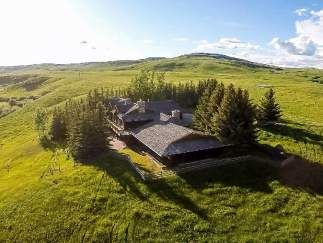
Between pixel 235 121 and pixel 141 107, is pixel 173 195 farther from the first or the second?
pixel 141 107

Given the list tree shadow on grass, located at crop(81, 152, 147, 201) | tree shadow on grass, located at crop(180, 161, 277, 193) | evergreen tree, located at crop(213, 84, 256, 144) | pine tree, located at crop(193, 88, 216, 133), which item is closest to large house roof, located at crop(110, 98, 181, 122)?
pine tree, located at crop(193, 88, 216, 133)

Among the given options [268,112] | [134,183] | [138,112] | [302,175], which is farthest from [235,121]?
[138,112]

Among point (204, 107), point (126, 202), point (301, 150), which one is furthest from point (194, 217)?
point (204, 107)

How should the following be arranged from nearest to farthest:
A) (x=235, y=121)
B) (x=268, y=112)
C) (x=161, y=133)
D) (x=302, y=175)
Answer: (x=302, y=175)
(x=235, y=121)
(x=161, y=133)
(x=268, y=112)

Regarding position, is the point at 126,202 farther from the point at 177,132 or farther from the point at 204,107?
the point at 204,107

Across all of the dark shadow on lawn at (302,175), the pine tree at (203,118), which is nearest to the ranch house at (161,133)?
the pine tree at (203,118)

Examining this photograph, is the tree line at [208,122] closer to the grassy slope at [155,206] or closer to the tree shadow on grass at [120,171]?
the tree shadow on grass at [120,171]

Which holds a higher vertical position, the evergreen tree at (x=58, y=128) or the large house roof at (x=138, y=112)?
the large house roof at (x=138, y=112)
